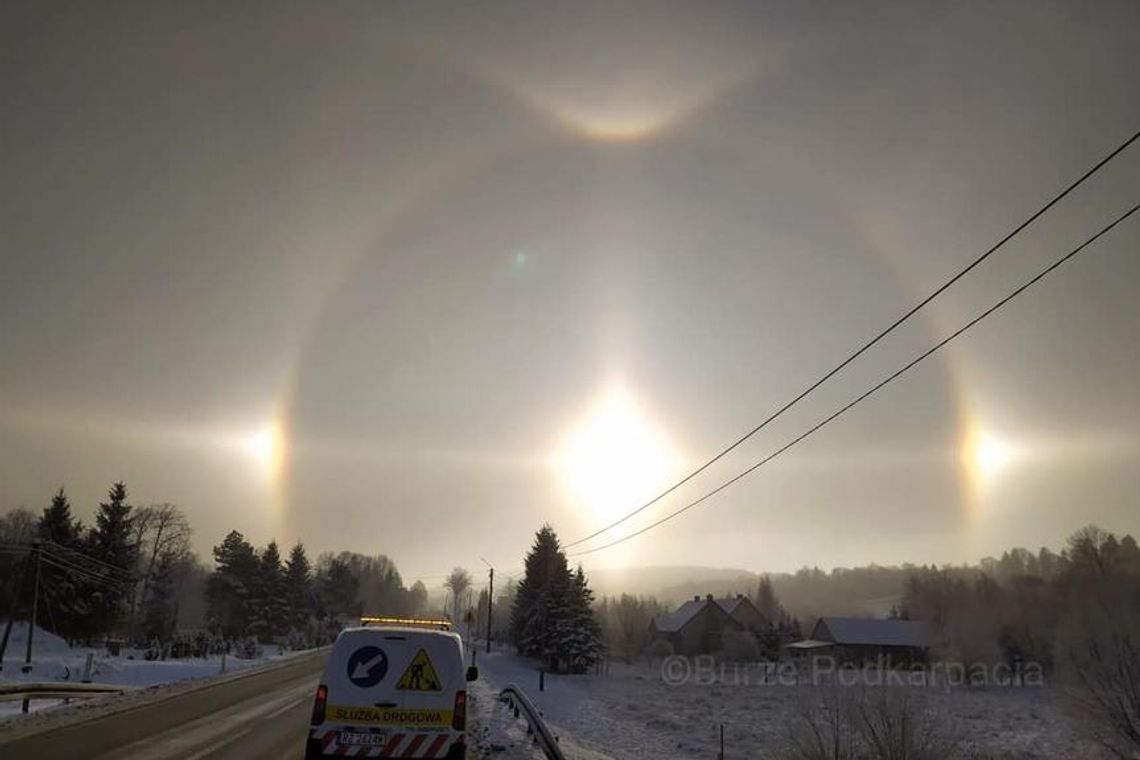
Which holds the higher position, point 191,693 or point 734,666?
point 191,693

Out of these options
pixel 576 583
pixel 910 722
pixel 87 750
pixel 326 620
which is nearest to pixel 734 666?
pixel 576 583

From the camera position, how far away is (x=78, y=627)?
195 ft

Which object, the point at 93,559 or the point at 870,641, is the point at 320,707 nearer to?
the point at 93,559

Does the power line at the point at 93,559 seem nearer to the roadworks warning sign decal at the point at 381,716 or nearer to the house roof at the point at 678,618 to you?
the roadworks warning sign decal at the point at 381,716

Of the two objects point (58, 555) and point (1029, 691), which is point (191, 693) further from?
point (1029, 691)

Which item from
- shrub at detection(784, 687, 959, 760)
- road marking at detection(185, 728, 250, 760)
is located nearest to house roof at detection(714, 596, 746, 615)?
shrub at detection(784, 687, 959, 760)

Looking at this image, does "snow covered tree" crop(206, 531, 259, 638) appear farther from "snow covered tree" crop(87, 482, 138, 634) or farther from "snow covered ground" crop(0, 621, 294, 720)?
"snow covered ground" crop(0, 621, 294, 720)

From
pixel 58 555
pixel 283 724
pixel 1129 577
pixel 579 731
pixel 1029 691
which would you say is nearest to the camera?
pixel 283 724

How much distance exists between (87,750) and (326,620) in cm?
11097

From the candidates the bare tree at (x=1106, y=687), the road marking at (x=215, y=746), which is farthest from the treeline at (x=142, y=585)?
the bare tree at (x=1106, y=687)

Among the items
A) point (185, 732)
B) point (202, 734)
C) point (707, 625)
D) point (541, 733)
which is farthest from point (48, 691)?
point (707, 625)

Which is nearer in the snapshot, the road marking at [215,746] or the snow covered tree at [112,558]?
the road marking at [215,746]

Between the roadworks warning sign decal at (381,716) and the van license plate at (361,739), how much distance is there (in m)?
0.13

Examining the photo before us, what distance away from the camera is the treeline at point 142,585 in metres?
58.4
